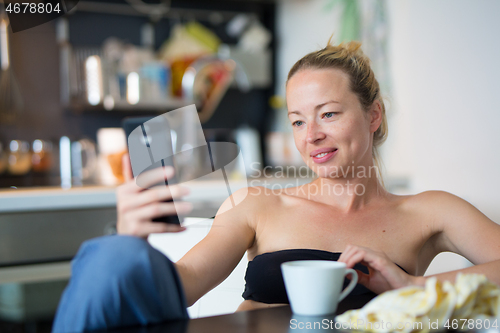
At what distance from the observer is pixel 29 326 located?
5.63 feet

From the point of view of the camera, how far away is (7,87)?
2.29 m

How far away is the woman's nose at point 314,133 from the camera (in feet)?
3.61

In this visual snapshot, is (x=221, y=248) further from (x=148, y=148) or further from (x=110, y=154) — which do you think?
(x=110, y=154)

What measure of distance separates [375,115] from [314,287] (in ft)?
2.35

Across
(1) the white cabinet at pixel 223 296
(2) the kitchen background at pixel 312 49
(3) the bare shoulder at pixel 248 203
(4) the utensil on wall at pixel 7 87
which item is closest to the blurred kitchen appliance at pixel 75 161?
(2) the kitchen background at pixel 312 49

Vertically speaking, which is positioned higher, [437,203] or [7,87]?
[7,87]

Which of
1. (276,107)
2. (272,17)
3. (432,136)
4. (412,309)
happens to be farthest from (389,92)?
(412,309)

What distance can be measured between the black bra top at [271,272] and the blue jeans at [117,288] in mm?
405

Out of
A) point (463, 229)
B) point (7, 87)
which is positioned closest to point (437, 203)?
point (463, 229)

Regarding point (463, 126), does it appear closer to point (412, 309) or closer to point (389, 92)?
point (389, 92)

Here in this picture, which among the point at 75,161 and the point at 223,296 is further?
the point at 75,161

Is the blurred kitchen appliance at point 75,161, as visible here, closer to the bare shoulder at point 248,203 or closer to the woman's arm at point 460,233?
the bare shoulder at point 248,203

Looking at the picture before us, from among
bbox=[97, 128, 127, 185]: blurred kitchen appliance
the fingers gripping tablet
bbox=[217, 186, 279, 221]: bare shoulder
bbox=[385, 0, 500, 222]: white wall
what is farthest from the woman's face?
bbox=[97, 128, 127, 185]: blurred kitchen appliance

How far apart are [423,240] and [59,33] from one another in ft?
6.74
